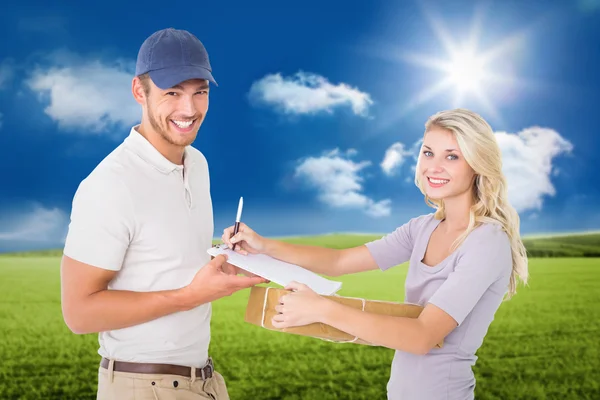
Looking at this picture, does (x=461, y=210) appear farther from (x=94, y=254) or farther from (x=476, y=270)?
(x=94, y=254)

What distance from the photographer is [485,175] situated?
2553 millimetres

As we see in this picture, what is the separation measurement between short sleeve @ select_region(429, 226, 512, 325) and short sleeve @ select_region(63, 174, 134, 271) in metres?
1.08

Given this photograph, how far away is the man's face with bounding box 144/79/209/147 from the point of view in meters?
2.63

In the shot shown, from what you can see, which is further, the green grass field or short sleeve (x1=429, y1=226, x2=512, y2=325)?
the green grass field

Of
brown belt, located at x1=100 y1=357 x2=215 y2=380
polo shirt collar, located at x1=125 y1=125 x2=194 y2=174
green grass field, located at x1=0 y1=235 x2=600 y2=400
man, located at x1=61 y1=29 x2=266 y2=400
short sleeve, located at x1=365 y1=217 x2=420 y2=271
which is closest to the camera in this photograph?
man, located at x1=61 y1=29 x2=266 y2=400

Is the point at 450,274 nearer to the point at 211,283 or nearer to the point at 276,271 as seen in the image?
the point at 276,271

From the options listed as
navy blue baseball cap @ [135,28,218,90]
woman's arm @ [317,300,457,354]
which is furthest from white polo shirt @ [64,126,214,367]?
woman's arm @ [317,300,457,354]

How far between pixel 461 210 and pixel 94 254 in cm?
134

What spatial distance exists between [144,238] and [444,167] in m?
1.11

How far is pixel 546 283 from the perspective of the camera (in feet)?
34.3

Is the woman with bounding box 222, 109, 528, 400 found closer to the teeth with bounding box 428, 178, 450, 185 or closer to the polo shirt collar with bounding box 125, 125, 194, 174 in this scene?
the teeth with bounding box 428, 178, 450, 185

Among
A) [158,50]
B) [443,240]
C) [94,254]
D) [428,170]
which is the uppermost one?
[158,50]

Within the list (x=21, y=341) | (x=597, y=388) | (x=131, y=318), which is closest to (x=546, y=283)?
(x=597, y=388)

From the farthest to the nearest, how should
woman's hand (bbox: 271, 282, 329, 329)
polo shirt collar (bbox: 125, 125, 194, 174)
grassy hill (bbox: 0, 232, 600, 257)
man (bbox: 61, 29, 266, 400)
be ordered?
grassy hill (bbox: 0, 232, 600, 257), polo shirt collar (bbox: 125, 125, 194, 174), man (bbox: 61, 29, 266, 400), woman's hand (bbox: 271, 282, 329, 329)
